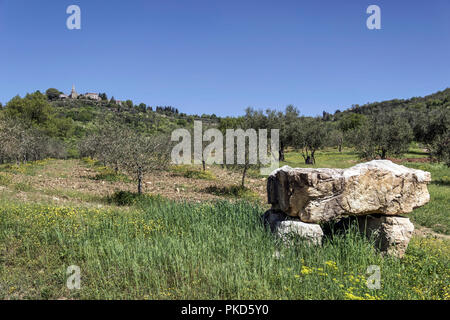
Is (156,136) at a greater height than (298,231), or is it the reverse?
(156,136)

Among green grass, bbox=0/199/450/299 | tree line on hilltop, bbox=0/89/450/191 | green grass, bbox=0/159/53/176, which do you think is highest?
tree line on hilltop, bbox=0/89/450/191

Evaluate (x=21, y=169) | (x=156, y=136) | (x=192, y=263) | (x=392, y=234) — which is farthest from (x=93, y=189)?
(x=392, y=234)

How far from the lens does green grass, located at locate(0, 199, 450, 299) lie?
202 inches

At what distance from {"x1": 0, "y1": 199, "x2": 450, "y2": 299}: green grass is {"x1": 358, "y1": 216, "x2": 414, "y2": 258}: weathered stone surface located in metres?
0.34

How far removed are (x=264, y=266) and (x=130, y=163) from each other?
12.0 m

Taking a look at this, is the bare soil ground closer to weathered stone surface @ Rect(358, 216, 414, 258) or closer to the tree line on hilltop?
the tree line on hilltop

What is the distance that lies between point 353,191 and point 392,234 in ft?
5.05

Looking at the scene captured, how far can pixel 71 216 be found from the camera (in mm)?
8656

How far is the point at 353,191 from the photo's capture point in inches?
292

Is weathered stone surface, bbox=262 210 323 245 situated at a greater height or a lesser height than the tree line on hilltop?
lesser

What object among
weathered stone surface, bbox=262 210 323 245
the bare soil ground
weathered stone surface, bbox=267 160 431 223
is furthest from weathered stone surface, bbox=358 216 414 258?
the bare soil ground

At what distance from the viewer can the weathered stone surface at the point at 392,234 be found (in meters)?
7.38

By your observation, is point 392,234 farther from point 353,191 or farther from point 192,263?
point 192,263

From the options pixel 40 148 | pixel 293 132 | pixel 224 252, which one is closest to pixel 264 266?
pixel 224 252
